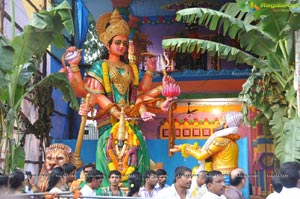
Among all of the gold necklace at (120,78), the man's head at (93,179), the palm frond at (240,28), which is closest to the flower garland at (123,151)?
the gold necklace at (120,78)

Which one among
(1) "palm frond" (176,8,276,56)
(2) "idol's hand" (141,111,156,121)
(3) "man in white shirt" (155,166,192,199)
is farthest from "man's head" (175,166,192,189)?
(2) "idol's hand" (141,111,156,121)

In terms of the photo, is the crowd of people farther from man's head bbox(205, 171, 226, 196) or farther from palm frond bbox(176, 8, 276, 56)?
palm frond bbox(176, 8, 276, 56)

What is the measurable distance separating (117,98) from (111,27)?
1.32 metres

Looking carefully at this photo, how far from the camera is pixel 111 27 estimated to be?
33.8 ft

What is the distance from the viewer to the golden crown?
10.3 m

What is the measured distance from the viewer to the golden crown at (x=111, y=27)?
10.3 metres

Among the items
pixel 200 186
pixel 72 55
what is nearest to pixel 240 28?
pixel 200 186

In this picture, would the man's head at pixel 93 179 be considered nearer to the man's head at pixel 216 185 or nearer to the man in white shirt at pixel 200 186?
the man in white shirt at pixel 200 186

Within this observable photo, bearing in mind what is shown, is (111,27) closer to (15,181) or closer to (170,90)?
(170,90)

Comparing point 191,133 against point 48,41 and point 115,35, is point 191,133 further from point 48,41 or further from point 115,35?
point 48,41

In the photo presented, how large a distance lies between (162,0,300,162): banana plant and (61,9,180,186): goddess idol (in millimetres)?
1627

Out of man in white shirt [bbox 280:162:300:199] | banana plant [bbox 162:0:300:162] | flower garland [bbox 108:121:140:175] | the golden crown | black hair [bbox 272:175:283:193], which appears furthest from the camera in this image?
the golden crown

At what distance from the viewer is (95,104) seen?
1009 centimetres

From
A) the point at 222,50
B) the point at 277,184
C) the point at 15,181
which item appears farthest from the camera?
the point at 222,50
